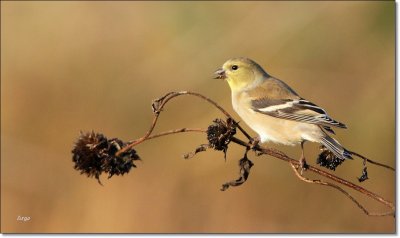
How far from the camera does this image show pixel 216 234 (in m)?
4.97

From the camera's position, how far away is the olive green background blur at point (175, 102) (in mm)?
5367

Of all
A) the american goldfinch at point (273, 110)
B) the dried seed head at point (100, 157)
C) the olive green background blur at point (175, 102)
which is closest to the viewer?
the dried seed head at point (100, 157)

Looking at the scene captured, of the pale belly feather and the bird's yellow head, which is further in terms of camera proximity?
the bird's yellow head

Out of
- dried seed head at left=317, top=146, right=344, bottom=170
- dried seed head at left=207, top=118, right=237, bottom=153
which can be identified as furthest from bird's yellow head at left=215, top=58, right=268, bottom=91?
dried seed head at left=207, top=118, right=237, bottom=153

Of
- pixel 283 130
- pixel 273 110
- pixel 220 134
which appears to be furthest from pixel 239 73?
pixel 220 134

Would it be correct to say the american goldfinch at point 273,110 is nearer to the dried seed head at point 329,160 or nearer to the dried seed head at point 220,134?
the dried seed head at point 329,160

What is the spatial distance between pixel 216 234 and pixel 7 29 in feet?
12.1

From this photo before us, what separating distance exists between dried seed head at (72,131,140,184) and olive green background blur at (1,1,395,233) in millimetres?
2898

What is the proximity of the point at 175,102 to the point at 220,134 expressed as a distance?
155 inches

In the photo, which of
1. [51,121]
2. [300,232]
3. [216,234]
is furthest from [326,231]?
[51,121]

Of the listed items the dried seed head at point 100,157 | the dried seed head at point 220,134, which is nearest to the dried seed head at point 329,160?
the dried seed head at point 220,134

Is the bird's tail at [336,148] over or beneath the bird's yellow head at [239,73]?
beneath

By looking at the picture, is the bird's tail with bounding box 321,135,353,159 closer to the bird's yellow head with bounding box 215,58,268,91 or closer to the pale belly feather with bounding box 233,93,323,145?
the pale belly feather with bounding box 233,93,323,145

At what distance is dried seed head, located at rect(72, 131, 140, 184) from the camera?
2.21 m
